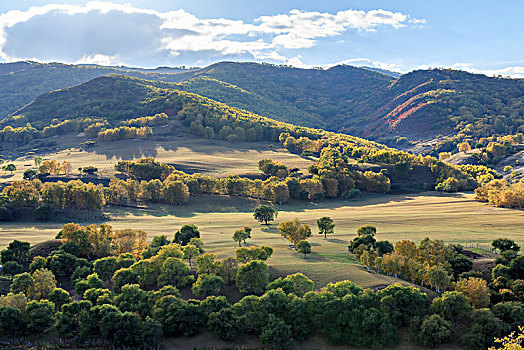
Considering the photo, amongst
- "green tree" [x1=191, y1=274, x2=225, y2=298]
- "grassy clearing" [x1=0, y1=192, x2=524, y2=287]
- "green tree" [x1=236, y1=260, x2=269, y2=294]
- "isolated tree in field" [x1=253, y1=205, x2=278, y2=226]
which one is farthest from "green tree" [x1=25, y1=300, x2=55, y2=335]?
"isolated tree in field" [x1=253, y1=205, x2=278, y2=226]

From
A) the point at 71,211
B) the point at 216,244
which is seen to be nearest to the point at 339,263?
the point at 216,244

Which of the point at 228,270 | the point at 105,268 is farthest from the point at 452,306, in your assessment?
the point at 105,268

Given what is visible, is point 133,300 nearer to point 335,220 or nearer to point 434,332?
point 434,332

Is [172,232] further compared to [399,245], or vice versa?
[172,232]

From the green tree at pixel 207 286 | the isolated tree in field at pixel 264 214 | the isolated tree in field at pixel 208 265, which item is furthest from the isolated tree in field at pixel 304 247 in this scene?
the isolated tree in field at pixel 264 214

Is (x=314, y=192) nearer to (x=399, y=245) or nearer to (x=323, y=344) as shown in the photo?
(x=399, y=245)
